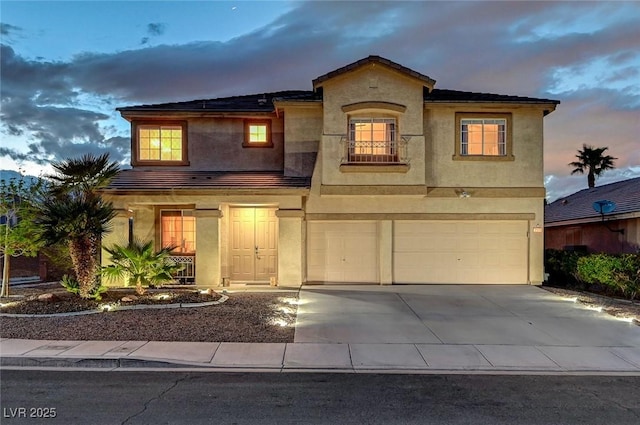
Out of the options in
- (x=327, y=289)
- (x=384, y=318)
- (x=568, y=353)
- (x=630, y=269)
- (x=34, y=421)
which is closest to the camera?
(x=34, y=421)

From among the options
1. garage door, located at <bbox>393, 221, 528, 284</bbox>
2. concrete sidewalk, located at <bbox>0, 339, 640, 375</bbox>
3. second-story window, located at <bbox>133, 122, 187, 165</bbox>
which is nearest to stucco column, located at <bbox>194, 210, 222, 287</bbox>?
second-story window, located at <bbox>133, 122, 187, 165</bbox>

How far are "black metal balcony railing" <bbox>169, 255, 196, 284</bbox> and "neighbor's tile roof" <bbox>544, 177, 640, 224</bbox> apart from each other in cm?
1539

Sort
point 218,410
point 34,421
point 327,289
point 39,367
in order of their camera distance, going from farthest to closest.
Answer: point 327,289 → point 39,367 → point 218,410 → point 34,421

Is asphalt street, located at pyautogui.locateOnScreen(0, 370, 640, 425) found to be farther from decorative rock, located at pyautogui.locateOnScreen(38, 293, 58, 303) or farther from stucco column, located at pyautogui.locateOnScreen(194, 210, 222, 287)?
stucco column, located at pyautogui.locateOnScreen(194, 210, 222, 287)

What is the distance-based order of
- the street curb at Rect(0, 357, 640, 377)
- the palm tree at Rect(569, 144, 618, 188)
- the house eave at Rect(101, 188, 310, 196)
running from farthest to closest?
1. the palm tree at Rect(569, 144, 618, 188)
2. the house eave at Rect(101, 188, 310, 196)
3. the street curb at Rect(0, 357, 640, 377)

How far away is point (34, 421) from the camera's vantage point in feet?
16.8

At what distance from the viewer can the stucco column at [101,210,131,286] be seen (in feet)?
47.1

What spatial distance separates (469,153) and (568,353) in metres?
8.72

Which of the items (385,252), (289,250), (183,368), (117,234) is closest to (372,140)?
(385,252)

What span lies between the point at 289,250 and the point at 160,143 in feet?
20.4

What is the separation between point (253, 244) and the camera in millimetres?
15742

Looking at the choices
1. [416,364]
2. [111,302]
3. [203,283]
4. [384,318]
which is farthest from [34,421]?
[203,283]

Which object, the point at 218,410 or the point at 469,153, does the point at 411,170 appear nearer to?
the point at 469,153

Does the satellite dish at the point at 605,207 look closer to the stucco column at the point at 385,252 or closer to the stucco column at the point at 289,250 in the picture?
the stucco column at the point at 385,252
